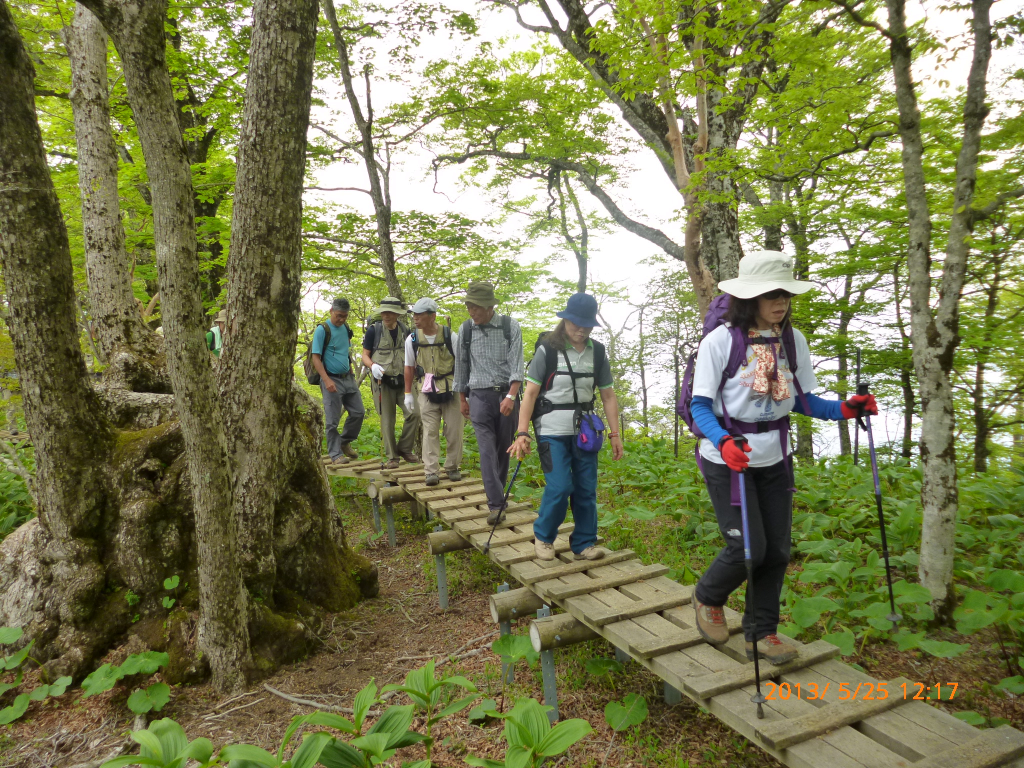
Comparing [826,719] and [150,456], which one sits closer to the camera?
[826,719]

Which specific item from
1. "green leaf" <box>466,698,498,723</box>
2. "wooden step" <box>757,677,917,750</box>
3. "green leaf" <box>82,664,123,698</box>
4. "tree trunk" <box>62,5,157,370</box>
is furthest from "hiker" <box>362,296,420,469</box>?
"wooden step" <box>757,677,917,750</box>

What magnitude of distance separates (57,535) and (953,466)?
6.24 metres

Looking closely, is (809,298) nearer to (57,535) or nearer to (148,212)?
(57,535)

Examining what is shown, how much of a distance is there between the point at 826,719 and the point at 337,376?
7.33 meters

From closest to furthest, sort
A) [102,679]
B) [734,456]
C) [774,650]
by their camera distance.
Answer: [734,456], [774,650], [102,679]

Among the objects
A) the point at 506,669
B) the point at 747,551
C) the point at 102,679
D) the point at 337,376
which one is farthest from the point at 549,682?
the point at 337,376

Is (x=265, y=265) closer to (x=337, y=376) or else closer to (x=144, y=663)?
(x=144, y=663)

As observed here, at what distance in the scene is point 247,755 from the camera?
2.16 metres

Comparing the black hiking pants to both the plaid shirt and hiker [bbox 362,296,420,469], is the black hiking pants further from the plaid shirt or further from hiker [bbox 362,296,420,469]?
hiker [bbox 362,296,420,469]

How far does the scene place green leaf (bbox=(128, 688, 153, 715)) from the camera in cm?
347

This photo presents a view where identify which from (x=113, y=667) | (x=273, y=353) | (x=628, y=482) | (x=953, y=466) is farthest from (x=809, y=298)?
(x=113, y=667)

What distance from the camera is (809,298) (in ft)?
37.4

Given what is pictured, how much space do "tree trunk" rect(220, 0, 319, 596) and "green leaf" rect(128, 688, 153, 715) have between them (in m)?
0.97

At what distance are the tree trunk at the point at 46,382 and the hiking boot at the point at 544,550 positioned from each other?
327cm
